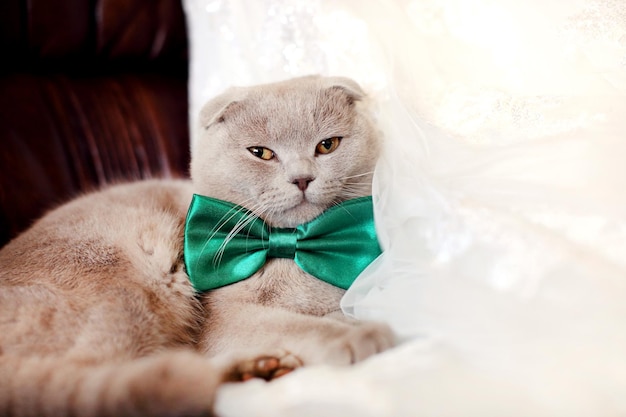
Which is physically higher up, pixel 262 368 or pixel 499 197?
pixel 499 197

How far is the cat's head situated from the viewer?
1.03 meters

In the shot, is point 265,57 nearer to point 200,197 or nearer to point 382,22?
point 382,22

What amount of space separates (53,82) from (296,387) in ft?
4.75

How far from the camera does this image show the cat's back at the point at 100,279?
2.76 ft

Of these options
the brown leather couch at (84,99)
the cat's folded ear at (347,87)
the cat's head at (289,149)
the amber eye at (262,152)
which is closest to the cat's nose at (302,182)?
the cat's head at (289,149)

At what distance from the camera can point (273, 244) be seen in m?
1.07

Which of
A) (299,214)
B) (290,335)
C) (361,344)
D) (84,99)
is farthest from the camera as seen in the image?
(84,99)

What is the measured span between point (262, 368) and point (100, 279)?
1.18ft

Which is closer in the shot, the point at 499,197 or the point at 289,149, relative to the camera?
the point at 499,197

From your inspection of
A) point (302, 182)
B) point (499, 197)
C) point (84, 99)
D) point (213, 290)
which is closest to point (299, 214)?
point (302, 182)

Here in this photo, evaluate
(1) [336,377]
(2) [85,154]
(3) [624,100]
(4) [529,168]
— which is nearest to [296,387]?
(1) [336,377]

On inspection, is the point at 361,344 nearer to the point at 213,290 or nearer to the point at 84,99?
the point at 213,290

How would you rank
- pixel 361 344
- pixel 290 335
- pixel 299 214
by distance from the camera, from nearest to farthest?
pixel 361 344, pixel 290 335, pixel 299 214

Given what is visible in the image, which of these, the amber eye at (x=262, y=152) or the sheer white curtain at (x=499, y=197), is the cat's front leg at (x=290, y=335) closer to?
the sheer white curtain at (x=499, y=197)
